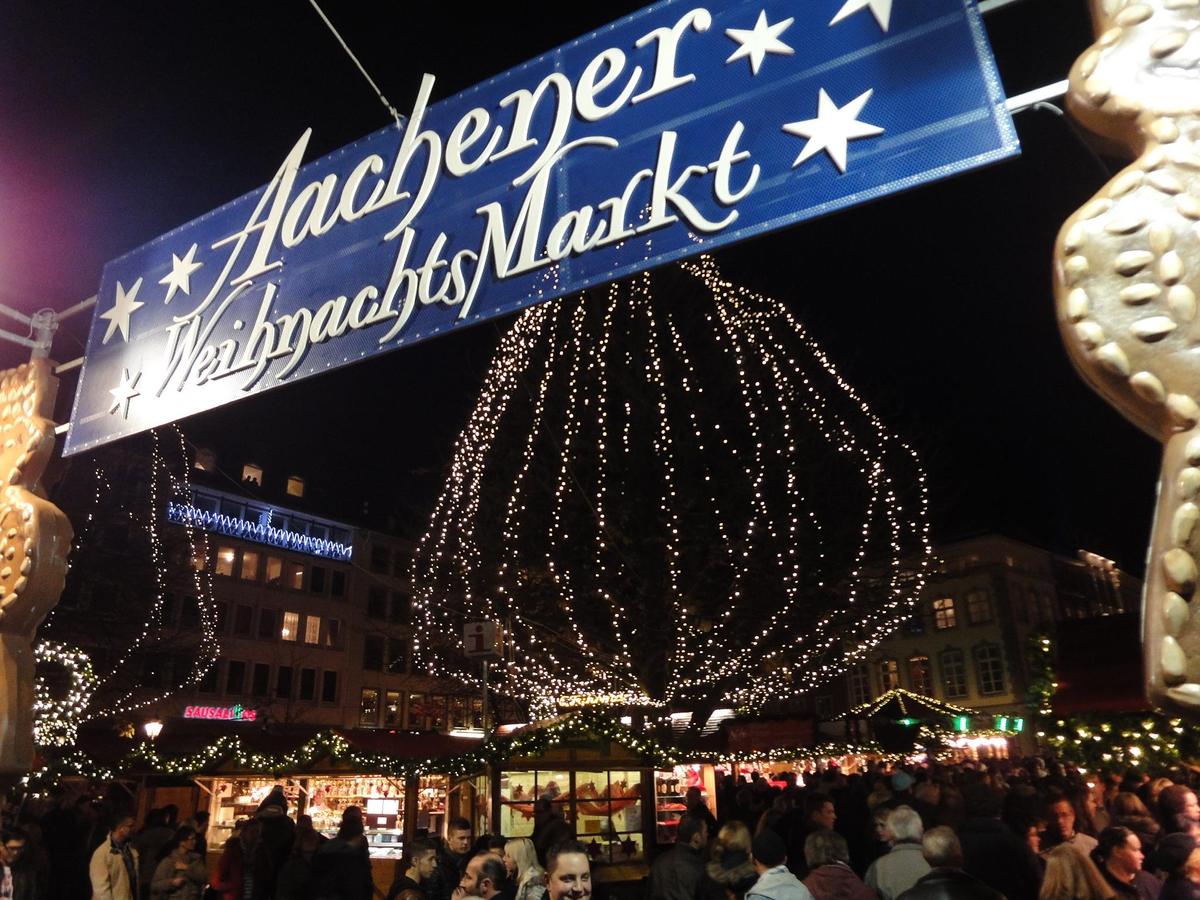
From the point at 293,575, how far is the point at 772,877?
4520 centimetres

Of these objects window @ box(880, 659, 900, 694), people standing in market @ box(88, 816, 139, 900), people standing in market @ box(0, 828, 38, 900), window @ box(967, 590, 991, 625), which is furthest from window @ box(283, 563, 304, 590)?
people standing in market @ box(0, 828, 38, 900)

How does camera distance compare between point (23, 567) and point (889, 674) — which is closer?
point (23, 567)

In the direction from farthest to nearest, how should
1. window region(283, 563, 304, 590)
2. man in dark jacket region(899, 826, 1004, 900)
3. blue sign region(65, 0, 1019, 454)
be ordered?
window region(283, 563, 304, 590) → man in dark jacket region(899, 826, 1004, 900) → blue sign region(65, 0, 1019, 454)

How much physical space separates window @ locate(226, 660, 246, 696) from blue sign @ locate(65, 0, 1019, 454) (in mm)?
41386

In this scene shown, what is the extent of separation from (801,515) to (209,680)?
A: 34.3 meters

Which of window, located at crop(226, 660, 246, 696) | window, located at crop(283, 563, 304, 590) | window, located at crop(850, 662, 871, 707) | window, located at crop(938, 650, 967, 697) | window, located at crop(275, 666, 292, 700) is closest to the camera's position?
window, located at crop(226, 660, 246, 696)

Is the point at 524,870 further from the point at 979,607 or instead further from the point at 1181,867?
the point at 979,607

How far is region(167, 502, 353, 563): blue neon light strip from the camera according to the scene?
39875 mm

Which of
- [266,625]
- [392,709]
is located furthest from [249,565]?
[392,709]

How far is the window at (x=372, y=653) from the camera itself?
156 feet

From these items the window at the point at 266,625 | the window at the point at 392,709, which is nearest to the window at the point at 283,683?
the window at the point at 266,625

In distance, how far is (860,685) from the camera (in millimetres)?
56812

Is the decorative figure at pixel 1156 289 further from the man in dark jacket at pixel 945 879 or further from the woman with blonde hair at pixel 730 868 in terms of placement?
the woman with blonde hair at pixel 730 868

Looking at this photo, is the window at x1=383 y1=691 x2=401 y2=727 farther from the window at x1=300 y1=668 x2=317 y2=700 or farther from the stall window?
the window at x1=300 y1=668 x2=317 y2=700
